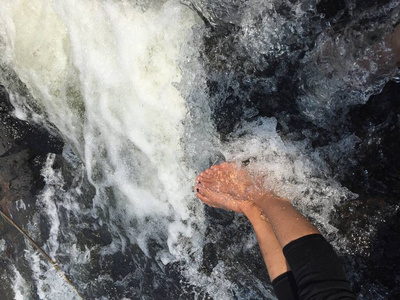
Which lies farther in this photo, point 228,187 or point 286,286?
point 228,187

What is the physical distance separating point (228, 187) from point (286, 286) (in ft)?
2.19

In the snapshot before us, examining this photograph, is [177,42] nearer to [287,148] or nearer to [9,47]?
[287,148]

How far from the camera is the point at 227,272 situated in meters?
2.63

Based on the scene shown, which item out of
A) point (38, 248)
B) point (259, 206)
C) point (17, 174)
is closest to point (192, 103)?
point (259, 206)

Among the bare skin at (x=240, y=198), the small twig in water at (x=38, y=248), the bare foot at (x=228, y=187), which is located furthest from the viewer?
the small twig in water at (x=38, y=248)

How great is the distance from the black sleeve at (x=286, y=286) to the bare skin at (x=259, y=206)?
1.1 inches

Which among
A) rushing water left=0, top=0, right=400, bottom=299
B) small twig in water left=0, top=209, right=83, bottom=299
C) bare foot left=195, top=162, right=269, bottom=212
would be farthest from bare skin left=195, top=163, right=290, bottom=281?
small twig in water left=0, top=209, right=83, bottom=299

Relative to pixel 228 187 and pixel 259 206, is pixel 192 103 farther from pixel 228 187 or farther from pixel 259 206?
pixel 259 206

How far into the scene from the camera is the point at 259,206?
213 centimetres

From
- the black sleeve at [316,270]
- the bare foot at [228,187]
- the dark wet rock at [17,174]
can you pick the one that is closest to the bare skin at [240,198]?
the bare foot at [228,187]

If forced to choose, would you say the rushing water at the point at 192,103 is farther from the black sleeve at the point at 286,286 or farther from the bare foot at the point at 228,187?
the black sleeve at the point at 286,286

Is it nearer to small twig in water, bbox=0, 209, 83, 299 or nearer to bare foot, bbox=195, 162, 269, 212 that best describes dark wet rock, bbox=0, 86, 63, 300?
small twig in water, bbox=0, 209, 83, 299

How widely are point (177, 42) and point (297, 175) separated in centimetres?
112

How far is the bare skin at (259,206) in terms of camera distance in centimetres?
189
